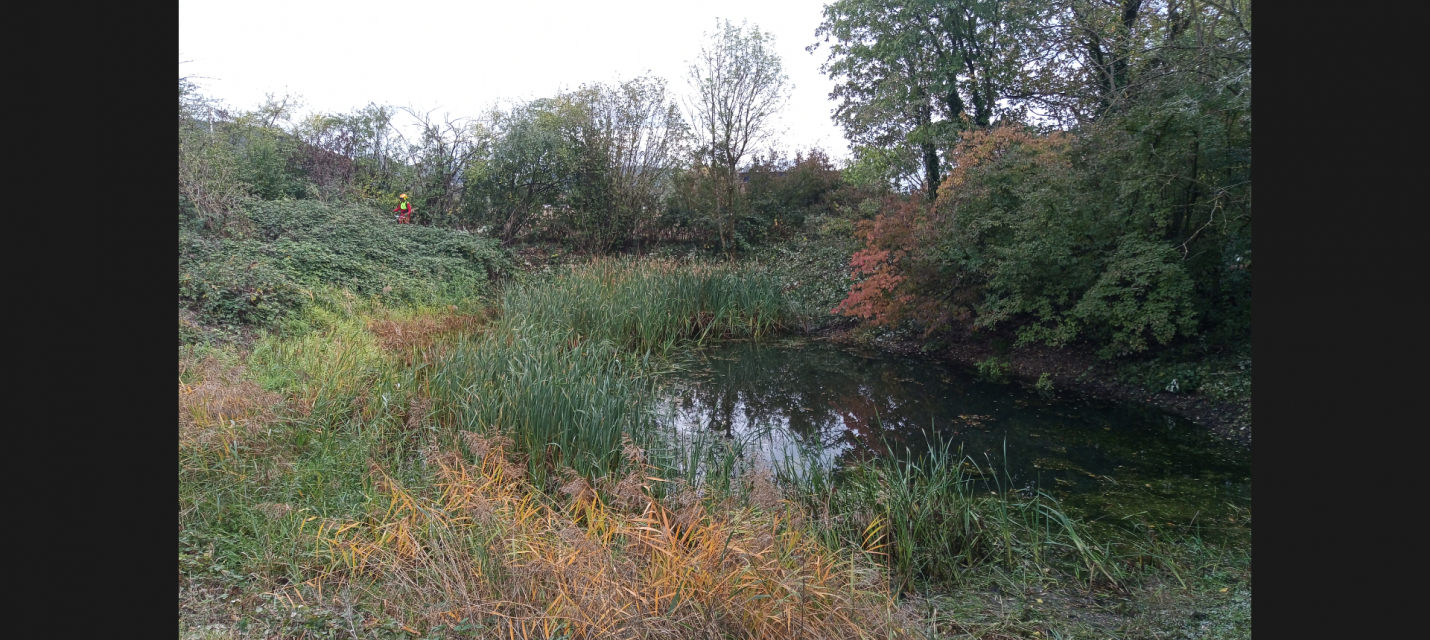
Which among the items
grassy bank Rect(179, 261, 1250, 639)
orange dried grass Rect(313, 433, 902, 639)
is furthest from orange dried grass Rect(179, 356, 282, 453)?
A: orange dried grass Rect(313, 433, 902, 639)

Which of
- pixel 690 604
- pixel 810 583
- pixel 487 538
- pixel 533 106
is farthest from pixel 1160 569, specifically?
pixel 533 106

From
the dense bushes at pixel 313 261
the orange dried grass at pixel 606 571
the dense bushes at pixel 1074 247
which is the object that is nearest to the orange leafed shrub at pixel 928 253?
the dense bushes at pixel 1074 247

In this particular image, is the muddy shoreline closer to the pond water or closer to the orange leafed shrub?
the pond water

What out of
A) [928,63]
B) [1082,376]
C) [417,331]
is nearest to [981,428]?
[1082,376]

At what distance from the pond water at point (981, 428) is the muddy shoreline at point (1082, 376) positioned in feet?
0.70

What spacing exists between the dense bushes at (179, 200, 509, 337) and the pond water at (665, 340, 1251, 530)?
417cm

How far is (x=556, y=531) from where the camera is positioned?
2.71 meters

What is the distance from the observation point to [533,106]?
47.3 ft

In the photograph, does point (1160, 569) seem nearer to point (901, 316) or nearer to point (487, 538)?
point (487, 538)

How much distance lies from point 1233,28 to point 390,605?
23.0 ft

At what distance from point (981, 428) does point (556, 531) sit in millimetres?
3971

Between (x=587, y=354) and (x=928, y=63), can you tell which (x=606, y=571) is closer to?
(x=587, y=354)

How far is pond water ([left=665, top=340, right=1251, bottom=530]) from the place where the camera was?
13.6ft

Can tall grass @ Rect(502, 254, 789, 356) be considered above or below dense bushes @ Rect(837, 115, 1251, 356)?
below
